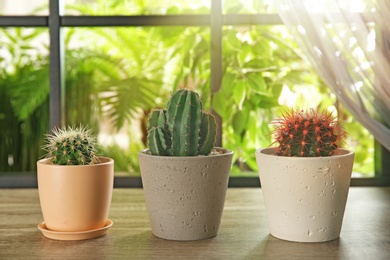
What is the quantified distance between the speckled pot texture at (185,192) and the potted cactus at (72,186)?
0.31 feet

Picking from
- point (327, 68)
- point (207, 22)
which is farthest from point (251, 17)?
point (327, 68)

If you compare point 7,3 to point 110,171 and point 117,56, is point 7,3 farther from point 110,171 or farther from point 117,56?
point 110,171

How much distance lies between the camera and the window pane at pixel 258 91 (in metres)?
2.27

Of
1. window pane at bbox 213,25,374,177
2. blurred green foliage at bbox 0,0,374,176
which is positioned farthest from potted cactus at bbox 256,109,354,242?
blurred green foliage at bbox 0,0,374,176

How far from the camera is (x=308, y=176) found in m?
1.19

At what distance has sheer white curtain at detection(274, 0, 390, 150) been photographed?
6.15 feet

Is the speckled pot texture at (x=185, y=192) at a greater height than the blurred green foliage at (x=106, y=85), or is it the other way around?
the blurred green foliage at (x=106, y=85)

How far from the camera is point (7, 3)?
500 cm

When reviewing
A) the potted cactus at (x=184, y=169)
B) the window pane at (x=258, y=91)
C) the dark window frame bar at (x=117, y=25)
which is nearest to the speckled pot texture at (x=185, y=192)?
the potted cactus at (x=184, y=169)

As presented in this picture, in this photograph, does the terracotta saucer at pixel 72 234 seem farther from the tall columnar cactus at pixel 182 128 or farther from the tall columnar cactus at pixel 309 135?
the tall columnar cactus at pixel 309 135

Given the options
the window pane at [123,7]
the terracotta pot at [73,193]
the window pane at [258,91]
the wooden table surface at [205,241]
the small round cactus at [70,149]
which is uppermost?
the window pane at [123,7]

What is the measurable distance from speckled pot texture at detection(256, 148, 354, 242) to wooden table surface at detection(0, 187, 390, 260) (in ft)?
0.10

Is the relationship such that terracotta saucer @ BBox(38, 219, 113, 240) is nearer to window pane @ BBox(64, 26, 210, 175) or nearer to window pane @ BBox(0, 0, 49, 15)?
window pane @ BBox(64, 26, 210, 175)

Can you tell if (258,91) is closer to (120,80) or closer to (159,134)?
(159,134)
